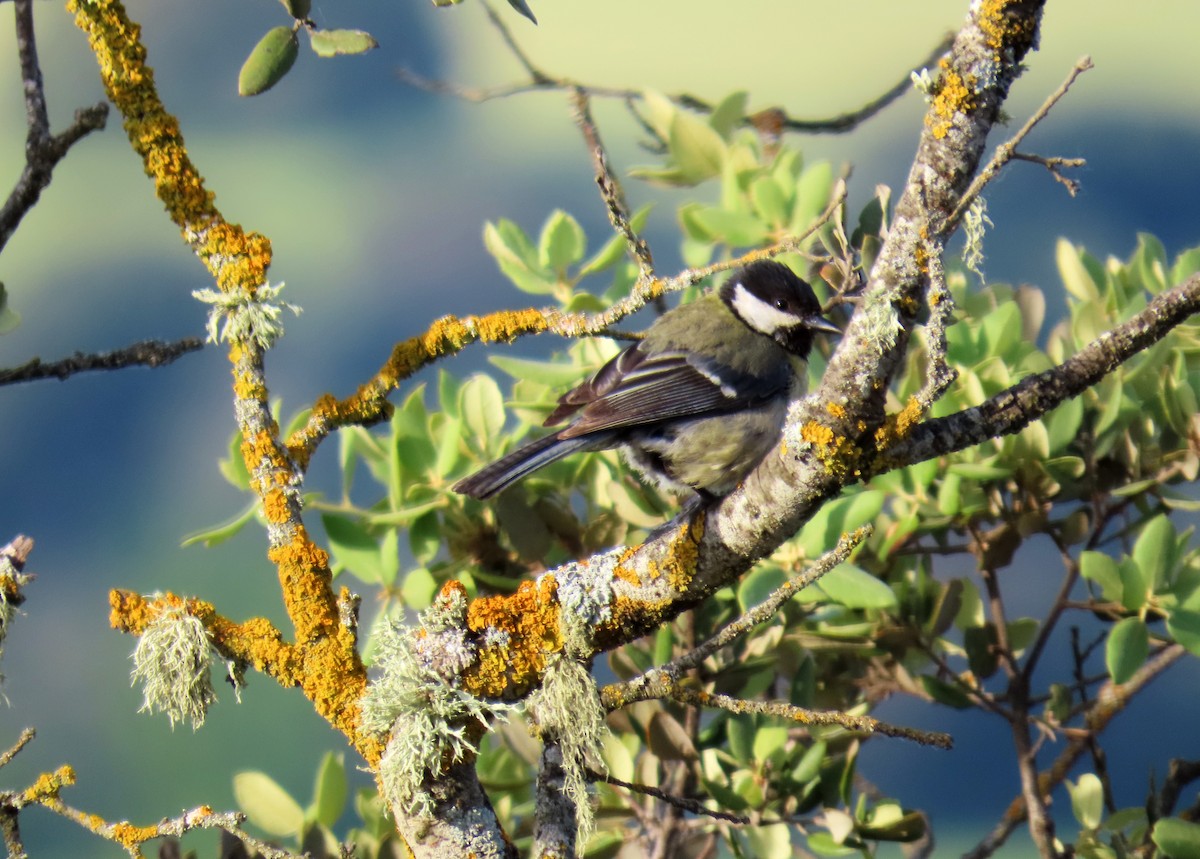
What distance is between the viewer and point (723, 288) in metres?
2.23

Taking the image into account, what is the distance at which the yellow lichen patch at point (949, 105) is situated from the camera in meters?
0.95

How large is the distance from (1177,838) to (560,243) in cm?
114

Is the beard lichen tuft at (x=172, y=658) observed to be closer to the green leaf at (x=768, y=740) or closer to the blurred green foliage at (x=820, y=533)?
the blurred green foliage at (x=820, y=533)

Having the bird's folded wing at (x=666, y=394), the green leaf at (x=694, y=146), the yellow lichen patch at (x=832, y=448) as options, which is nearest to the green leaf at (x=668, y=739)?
the bird's folded wing at (x=666, y=394)

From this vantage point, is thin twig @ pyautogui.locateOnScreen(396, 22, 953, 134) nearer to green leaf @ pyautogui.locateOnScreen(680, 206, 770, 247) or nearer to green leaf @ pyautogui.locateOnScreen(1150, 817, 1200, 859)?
green leaf @ pyautogui.locateOnScreen(680, 206, 770, 247)

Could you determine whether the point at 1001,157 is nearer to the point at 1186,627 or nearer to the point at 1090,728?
the point at 1186,627

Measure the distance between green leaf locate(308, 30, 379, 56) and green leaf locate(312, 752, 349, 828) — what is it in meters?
0.89

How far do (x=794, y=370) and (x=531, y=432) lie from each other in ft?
1.42

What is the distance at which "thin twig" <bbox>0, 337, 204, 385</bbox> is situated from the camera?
1251 millimetres

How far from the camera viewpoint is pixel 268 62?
1.22m

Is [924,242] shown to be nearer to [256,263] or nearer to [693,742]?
[256,263]

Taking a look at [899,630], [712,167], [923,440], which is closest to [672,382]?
[712,167]

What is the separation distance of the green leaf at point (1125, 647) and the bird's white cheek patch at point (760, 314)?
71cm

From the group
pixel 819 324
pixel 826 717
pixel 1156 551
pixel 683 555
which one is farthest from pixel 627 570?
pixel 819 324
